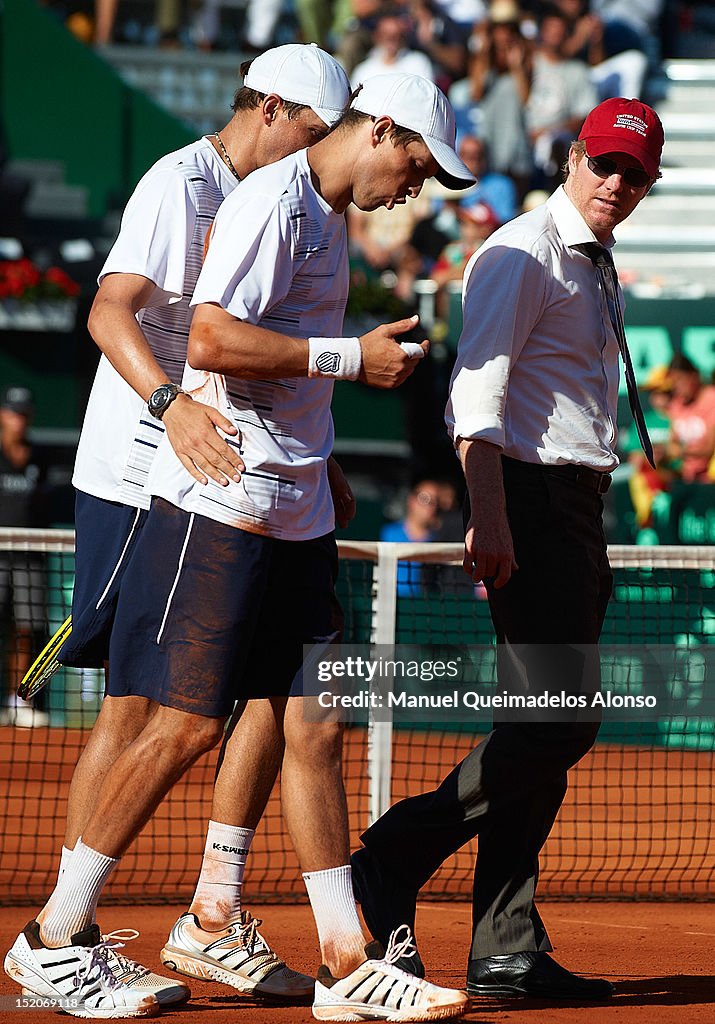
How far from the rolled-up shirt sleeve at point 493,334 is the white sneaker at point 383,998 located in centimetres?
142

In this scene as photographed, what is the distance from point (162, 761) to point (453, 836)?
1.05 metres

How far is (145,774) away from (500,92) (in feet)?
42.6

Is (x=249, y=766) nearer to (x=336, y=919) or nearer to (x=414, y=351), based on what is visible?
(x=336, y=919)

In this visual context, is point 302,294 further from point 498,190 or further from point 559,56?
point 559,56

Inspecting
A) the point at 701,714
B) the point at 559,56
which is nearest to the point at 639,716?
the point at 701,714

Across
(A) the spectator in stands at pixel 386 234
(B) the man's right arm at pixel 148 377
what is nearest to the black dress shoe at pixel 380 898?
(B) the man's right arm at pixel 148 377

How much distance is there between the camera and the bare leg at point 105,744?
420cm

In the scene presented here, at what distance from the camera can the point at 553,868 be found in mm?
7109

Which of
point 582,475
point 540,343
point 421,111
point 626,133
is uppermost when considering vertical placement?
point 626,133

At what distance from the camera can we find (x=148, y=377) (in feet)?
12.8

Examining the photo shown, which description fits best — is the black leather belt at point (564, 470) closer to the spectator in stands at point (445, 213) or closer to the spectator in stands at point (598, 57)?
the spectator in stands at point (445, 213)

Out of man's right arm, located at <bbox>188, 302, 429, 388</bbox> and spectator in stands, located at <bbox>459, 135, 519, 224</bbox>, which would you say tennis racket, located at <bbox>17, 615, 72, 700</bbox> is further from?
spectator in stands, located at <bbox>459, 135, 519, 224</bbox>

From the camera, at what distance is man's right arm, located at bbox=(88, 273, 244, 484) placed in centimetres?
376

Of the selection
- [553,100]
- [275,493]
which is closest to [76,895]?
[275,493]
